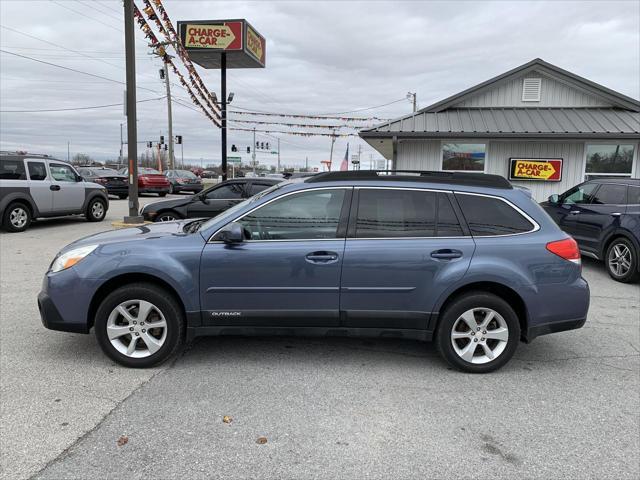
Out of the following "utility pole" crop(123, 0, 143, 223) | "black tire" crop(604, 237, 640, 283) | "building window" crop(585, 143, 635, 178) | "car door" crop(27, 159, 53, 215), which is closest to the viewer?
"black tire" crop(604, 237, 640, 283)

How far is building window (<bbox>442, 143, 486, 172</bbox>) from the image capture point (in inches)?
538

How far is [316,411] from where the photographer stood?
346 cm

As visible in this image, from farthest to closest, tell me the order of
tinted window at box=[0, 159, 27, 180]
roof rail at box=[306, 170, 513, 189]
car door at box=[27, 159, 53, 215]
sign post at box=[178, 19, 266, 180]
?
sign post at box=[178, 19, 266, 180], car door at box=[27, 159, 53, 215], tinted window at box=[0, 159, 27, 180], roof rail at box=[306, 170, 513, 189]

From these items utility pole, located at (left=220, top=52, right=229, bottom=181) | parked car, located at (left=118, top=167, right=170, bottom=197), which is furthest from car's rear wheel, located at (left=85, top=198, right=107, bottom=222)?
parked car, located at (left=118, top=167, right=170, bottom=197)

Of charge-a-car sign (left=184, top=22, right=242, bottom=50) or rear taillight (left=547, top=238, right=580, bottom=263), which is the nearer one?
rear taillight (left=547, top=238, right=580, bottom=263)

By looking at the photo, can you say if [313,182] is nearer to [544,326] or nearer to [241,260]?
[241,260]

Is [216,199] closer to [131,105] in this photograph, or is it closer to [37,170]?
[131,105]

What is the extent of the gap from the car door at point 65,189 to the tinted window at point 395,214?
1091cm

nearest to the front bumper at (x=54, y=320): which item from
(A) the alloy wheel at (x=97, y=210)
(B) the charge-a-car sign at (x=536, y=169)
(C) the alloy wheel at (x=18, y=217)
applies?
(C) the alloy wheel at (x=18, y=217)

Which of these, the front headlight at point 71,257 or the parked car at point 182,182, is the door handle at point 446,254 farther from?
the parked car at point 182,182

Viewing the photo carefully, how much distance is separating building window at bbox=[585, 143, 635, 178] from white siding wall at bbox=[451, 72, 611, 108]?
160 cm

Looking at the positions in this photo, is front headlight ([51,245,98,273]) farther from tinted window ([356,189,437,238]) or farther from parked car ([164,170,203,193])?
parked car ([164,170,203,193])

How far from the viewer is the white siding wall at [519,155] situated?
13383mm

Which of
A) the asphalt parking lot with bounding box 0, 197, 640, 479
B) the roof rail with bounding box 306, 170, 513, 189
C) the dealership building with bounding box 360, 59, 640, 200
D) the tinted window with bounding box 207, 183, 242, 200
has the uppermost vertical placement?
the dealership building with bounding box 360, 59, 640, 200
